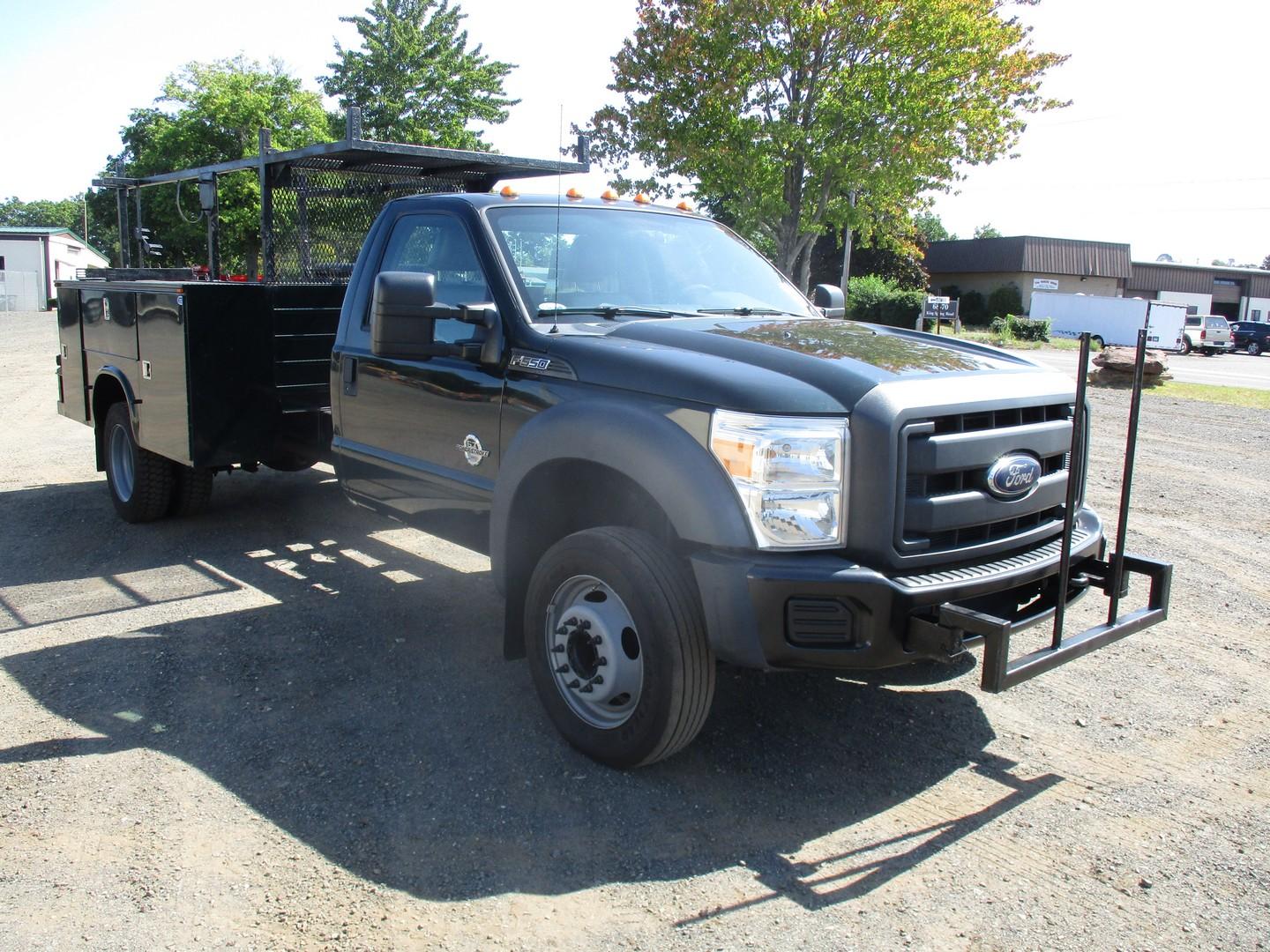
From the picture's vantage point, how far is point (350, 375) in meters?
5.21

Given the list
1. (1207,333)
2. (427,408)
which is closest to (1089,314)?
(1207,333)

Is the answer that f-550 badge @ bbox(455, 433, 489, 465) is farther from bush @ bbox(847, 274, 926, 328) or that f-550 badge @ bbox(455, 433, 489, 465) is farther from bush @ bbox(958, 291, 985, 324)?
bush @ bbox(958, 291, 985, 324)

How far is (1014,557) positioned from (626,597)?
1.37 m

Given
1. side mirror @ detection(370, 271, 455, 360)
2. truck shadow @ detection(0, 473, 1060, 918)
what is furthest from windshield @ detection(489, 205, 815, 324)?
truck shadow @ detection(0, 473, 1060, 918)

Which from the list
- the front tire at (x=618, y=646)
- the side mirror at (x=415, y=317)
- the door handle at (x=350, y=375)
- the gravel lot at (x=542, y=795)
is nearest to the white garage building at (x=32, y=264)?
the door handle at (x=350, y=375)

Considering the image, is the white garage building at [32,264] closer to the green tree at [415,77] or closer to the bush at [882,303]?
the green tree at [415,77]

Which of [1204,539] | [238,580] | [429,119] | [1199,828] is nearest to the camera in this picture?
[1199,828]

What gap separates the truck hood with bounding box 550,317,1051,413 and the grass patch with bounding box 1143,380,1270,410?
13.6 metres

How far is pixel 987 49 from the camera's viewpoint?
20.3 meters

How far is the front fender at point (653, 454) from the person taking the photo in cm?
324

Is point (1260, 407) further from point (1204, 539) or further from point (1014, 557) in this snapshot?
point (1014, 557)

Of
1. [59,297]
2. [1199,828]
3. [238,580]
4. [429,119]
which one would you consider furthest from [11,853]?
[429,119]

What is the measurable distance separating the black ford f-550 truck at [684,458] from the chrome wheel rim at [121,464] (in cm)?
251

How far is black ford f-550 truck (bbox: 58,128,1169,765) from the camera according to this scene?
127 inches
